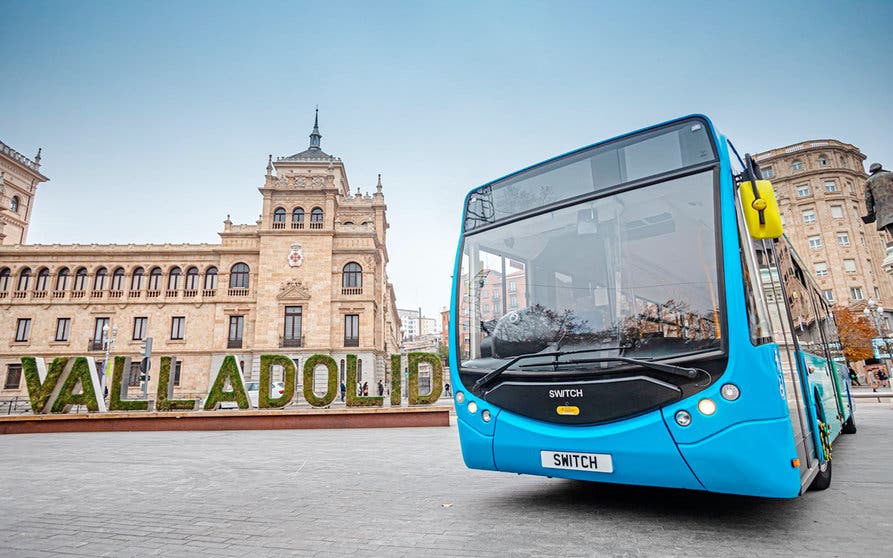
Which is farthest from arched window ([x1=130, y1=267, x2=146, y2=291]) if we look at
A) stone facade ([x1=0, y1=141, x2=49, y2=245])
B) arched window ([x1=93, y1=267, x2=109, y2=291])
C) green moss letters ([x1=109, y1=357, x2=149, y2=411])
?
green moss letters ([x1=109, y1=357, x2=149, y2=411])

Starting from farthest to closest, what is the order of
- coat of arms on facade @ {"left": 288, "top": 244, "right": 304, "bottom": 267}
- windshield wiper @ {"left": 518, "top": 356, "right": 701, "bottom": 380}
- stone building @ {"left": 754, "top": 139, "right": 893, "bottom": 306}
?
stone building @ {"left": 754, "top": 139, "right": 893, "bottom": 306} < coat of arms on facade @ {"left": 288, "top": 244, "right": 304, "bottom": 267} < windshield wiper @ {"left": 518, "top": 356, "right": 701, "bottom": 380}

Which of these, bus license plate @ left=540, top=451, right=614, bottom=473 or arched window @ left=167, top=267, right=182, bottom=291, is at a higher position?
arched window @ left=167, top=267, right=182, bottom=291

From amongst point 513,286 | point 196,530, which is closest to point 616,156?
point 513,286

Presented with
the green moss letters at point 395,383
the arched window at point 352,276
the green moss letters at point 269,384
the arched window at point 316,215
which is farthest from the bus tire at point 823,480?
the arched window at point 316,215

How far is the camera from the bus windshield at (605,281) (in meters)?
3.34

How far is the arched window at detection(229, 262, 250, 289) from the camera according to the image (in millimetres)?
35375

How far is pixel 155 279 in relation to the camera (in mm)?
36156

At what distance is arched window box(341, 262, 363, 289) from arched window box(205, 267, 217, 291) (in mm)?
9753

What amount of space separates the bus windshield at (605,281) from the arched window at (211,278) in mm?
35703

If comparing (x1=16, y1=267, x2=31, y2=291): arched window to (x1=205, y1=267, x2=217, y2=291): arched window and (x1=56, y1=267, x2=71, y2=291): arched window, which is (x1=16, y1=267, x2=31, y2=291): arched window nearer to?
(x1=56, y1=267, x2=71, y2=291): arched window

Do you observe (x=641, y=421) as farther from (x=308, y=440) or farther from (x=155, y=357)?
(x=155, y=357)

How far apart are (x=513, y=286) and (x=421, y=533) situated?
2069 millimetres

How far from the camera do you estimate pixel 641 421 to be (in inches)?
126

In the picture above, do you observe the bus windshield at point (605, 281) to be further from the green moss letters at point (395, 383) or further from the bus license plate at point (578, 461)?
the green moss letters at point (395, 383)
